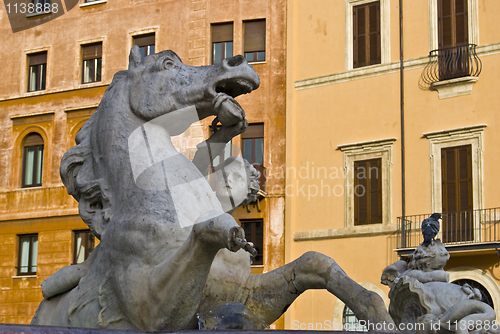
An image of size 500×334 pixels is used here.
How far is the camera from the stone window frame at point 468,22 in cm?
2166

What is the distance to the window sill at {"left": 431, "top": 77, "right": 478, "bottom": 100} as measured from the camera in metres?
21.1

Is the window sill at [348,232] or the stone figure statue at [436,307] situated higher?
the window sill at [348,232]

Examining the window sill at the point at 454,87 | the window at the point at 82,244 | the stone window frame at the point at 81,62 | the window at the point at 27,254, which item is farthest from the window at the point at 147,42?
the window sill at the point at 454,87

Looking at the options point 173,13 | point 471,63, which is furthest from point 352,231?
point 173,13

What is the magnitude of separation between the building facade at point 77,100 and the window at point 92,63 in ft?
0.11

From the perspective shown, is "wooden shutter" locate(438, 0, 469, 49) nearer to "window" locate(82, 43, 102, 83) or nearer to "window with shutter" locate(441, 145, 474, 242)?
"window with shutter" locate(441, 145, 474, 242)

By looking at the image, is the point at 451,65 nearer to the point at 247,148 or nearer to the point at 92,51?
the point at 247,148

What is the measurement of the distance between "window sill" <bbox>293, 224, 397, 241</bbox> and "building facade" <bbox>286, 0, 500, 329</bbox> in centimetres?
3

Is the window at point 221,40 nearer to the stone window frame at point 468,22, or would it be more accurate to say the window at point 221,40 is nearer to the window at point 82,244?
the stone window frame at point 468,22

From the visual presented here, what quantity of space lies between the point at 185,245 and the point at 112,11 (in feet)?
82.0

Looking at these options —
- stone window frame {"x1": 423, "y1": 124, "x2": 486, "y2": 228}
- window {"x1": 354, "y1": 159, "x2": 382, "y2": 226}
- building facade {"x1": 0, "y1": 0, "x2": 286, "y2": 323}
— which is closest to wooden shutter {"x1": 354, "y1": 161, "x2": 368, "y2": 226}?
window {"x1": 354, "y1": 159, "x2": 382, "y2": 226}

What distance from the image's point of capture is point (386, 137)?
2220 cm

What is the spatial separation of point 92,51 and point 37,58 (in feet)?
6.87

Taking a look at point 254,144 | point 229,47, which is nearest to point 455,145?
point 254,144
